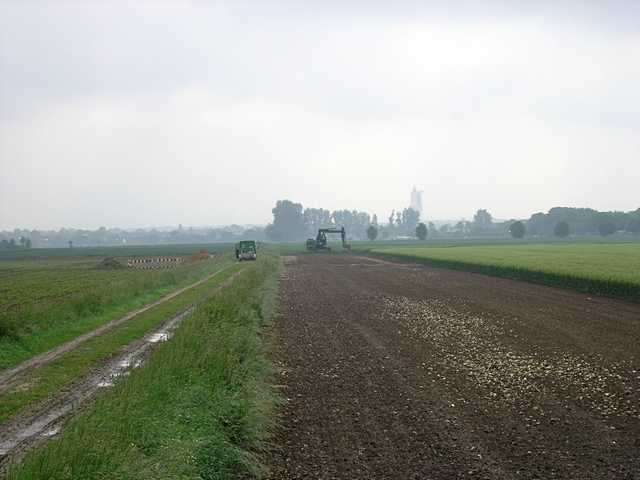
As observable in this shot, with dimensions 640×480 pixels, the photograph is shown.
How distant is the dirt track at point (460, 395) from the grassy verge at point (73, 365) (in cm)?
481

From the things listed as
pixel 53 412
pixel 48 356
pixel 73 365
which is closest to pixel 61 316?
pixel 48 356

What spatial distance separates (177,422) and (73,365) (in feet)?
27.4

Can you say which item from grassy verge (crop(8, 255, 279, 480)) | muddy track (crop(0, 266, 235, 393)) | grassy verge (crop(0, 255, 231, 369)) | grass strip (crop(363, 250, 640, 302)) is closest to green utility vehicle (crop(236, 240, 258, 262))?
grass strip (crop(363, 250, 640, 302))

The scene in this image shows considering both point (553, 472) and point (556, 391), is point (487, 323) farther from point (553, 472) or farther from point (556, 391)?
point (553, 472)

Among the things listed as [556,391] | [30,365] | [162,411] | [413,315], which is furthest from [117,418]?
[413,315]

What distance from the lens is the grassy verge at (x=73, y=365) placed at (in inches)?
470

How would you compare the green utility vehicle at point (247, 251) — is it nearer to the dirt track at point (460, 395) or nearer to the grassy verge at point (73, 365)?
the grassy verge at point (73, 365)

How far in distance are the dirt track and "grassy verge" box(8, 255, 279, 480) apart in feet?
2.05

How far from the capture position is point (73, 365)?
1527 centimetres

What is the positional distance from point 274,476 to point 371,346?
31.5ft

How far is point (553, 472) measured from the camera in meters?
7.78

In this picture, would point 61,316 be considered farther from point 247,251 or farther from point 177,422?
point 247,251

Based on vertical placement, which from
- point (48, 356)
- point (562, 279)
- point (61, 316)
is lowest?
point (48, 356)

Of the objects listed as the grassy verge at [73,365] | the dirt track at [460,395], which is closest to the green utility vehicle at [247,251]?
the grassy verge at [73,365]
